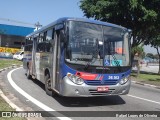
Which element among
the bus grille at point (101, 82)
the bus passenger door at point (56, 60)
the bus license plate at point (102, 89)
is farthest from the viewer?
the bus passenger door at point (56, 60)

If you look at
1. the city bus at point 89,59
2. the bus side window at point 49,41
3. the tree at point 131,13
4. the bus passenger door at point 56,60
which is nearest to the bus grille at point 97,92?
the city bus at point 89,59

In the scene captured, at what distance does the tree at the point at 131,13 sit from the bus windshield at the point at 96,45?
48.6ft

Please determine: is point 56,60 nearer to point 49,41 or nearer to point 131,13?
point 49,41

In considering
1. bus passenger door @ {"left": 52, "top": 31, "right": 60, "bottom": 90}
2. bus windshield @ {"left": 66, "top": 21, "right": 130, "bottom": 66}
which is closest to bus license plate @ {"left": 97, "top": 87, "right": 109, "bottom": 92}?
bus windshield @ {"left": 66, "top": 21, "right": 130, "bottom": 66}

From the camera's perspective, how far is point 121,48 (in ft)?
35.6

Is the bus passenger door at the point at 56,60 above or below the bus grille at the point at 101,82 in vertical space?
above

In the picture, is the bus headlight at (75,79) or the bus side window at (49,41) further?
the bus side window at (49,41)

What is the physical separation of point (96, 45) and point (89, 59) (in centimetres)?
Answer: 60

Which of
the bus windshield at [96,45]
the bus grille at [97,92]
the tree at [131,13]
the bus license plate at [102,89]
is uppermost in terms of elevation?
the tree at [131,13]

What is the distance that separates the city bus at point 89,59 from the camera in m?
9.89

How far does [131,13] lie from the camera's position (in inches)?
1063

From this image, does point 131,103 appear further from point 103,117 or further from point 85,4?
point 85,4

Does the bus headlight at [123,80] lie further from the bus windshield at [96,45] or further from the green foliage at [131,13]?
the green foliage at [131,13]

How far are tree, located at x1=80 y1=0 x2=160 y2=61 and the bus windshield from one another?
1482 centimetres
